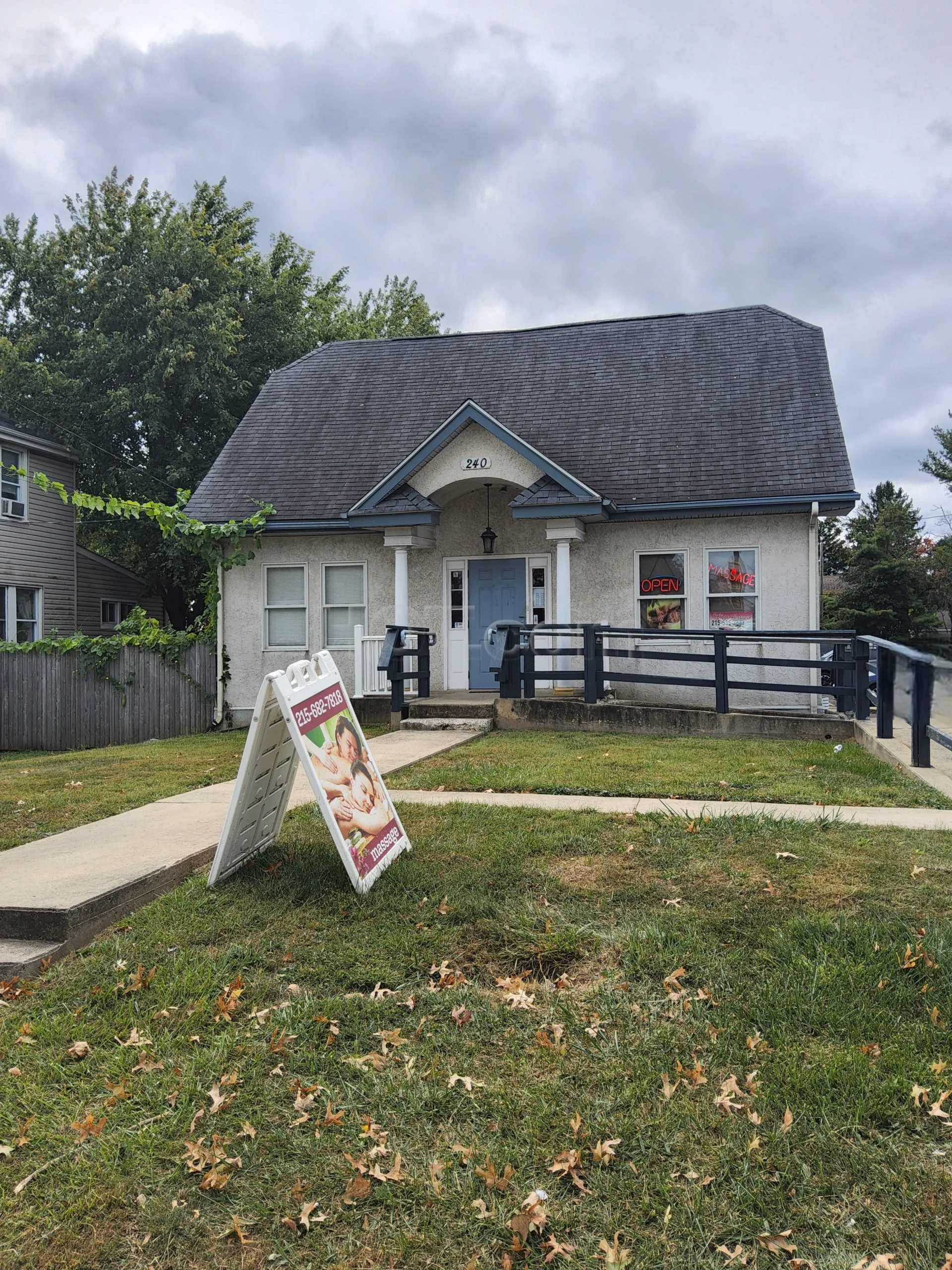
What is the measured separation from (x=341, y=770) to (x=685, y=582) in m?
10.4

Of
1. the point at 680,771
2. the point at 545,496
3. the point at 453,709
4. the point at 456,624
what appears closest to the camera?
the point at 680,771

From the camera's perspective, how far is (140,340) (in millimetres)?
26000

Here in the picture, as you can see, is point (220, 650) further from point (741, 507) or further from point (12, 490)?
point (12, 490)

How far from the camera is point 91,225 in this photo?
86.4ft

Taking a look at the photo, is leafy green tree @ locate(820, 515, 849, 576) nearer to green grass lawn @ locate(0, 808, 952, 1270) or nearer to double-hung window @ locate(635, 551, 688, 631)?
double-hung window @ locate(635, 551, 688, 631)

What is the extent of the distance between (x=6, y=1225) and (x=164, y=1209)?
1.41 feet

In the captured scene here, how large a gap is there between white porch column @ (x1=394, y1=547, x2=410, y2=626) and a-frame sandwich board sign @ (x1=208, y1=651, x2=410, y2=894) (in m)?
8.84

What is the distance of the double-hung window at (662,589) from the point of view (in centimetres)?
1448

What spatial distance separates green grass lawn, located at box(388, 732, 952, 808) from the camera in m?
7.00

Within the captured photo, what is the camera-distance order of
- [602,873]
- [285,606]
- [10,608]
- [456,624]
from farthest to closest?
[10,608], [285,606], [456,624], [602,873]

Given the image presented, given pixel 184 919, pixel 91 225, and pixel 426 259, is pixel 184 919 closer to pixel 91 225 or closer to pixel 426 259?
pixel 91 225

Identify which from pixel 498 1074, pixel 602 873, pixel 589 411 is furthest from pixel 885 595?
pixel 498 1074

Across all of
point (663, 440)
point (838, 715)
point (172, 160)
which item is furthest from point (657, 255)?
point (172, 160)

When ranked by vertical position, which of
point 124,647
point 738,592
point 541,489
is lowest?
point 124,647
